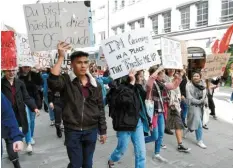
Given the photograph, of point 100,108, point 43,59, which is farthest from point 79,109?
point 43,59

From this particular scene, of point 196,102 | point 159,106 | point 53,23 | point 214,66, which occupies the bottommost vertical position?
point 196,102

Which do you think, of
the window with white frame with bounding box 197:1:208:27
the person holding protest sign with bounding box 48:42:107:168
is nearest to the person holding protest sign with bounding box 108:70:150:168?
the person holding protest sign with bounding box 48:42:107:168

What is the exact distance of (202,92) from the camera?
6.09m

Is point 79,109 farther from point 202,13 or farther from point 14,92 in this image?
point 202,13

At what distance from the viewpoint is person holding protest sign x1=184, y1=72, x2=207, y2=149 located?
6062 millimetres

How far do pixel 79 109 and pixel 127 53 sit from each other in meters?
1.40

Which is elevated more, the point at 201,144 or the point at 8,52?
the point at 8,52

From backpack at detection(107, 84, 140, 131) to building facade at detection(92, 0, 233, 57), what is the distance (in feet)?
32.6

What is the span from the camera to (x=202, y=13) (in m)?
19.3

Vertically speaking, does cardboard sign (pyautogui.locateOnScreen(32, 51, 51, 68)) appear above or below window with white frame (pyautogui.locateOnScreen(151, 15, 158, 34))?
below

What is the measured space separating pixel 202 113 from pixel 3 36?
438 centimetres

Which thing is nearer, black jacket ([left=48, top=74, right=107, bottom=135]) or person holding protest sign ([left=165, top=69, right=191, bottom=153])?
black jacket ([left=48, top=74, right=107, bottom=135])

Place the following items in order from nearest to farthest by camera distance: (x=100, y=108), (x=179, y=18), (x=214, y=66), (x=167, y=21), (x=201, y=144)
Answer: (x=100, y=108)
(x=201, y=144)
(x=214, y=66)
(x=179, y=18)
(x=167, y=21)

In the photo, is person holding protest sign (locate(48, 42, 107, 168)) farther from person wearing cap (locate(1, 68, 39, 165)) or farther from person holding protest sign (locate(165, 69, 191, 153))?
person holding protest sign (locate(165, 69, 191, 153))
